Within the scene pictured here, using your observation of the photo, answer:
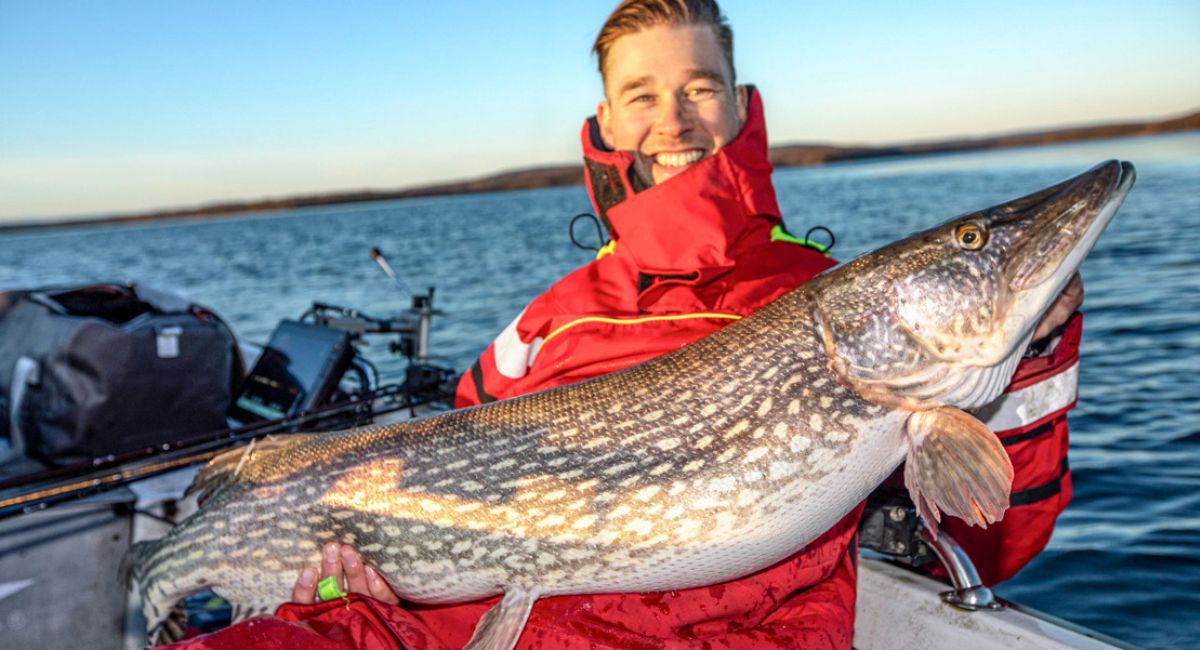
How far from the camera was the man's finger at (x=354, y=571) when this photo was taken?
8.05 feet

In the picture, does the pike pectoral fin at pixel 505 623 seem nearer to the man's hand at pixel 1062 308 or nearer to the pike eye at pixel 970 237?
the pike eye at pixel 970 237

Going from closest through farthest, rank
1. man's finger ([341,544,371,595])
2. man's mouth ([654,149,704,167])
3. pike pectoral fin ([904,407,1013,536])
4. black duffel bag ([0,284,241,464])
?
pike pectoral fin ([904,407,1013,536]), man's finger ([341,544,371,595]), man's mouth ([654,149,704,167]), black duffel bag ([0,284,241,464])

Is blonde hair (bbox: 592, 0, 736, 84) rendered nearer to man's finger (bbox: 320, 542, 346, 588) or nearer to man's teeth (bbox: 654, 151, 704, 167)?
man's teeth (bbox: 654, 151, 704, 167)

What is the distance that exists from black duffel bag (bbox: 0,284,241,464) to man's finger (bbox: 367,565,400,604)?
8.52 ft

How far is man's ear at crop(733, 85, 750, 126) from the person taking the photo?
3080 mm

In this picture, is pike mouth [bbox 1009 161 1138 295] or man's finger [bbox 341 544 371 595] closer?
pike mouth [bbox 1009 161 1138 295]

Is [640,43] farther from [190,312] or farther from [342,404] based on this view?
[190,312]

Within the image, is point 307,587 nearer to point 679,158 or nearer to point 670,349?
point 670,349

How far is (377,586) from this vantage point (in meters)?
2.46

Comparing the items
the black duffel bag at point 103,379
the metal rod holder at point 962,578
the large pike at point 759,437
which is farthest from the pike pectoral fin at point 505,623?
the black duffel bag at point 103,379

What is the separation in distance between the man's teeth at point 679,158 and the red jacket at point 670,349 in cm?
13

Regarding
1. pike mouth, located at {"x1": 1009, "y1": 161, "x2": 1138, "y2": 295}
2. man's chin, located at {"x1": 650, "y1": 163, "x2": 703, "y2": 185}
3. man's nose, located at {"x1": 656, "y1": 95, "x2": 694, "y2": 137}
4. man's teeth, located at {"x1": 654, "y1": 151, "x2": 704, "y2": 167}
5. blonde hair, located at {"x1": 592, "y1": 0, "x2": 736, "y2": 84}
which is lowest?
pike mouth, located at {"x1": 1009, "y1": 161, "x2": 1138, "y2": 295}

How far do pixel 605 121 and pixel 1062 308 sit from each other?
5.57 feet

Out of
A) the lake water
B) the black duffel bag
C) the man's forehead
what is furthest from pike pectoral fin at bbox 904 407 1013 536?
the black duffel bag
